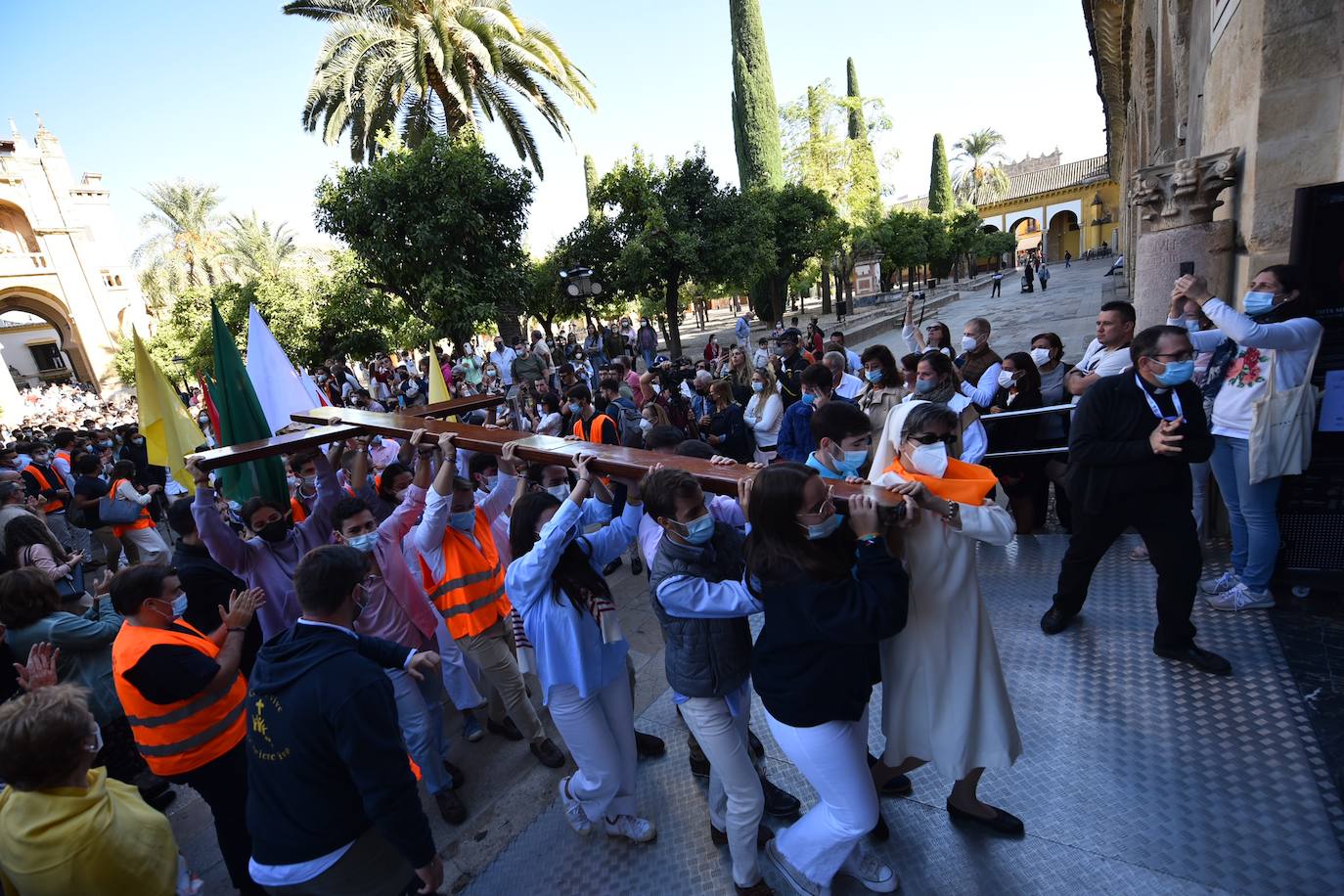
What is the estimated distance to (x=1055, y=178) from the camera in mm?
60031

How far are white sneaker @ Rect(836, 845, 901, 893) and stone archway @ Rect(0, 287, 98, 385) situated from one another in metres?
46.4

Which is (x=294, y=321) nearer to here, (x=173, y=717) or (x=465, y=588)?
(x=465, y=588)

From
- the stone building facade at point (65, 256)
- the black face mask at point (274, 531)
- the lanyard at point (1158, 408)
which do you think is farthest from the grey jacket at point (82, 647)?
the stone building facade at point (65, 256)

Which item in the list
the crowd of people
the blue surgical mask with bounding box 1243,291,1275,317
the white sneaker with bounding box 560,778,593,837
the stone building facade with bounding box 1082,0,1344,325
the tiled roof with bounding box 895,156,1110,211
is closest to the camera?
the crowd of people

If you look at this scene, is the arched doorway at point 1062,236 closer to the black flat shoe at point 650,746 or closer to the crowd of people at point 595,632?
the crowd of people at point 595,632

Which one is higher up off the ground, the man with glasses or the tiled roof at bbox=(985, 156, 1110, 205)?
the tiled roof at bbox=(985, 156, 1110, 205)

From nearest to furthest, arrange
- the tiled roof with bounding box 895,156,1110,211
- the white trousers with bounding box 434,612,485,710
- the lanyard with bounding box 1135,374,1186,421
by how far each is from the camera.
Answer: the lanyard with bounding box 1135,374,1186,421, the white trousers with bounding box 434,612,485,710, the tiled roof with bounding box 895,156,1110,211

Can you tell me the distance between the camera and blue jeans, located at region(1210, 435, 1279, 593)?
356 centimetres

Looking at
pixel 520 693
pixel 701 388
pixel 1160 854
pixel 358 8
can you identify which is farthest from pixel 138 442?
pixel 1160 854

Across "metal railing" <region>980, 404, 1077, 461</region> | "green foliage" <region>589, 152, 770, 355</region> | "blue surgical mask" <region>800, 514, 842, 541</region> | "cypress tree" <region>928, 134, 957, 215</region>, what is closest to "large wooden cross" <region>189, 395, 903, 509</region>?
"blue surgical mask" <region>800, 514, 842, 541</region>

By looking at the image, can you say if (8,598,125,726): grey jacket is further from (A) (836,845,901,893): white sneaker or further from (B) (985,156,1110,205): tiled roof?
(B) (985,156,1110,205): tiled roof

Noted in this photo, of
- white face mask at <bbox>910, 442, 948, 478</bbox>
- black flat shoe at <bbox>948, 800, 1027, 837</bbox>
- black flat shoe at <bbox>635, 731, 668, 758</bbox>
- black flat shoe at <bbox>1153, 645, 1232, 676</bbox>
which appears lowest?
black flat shoe at <bbox>635, 731, 668, 758</bbox>

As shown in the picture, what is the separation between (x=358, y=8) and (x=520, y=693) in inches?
750

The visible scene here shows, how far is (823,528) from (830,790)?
3.21 feet
